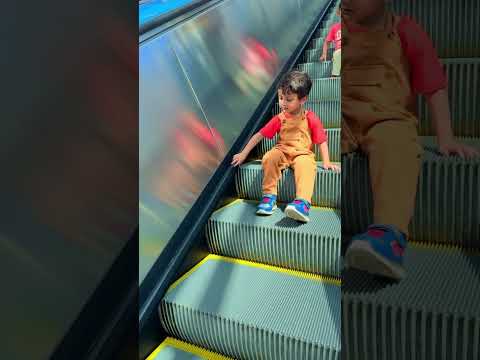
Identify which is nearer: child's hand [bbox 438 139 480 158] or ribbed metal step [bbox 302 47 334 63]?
child's hand [bbox 438 139 480 158]

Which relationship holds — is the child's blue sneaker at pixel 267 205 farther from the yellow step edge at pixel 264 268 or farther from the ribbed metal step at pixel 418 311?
the ribbed metal step at pixel 418 311

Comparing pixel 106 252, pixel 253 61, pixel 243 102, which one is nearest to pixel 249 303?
pixel 106 252

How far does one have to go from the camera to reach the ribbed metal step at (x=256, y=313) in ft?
4.33

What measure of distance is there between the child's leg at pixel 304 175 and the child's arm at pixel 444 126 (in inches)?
52.4

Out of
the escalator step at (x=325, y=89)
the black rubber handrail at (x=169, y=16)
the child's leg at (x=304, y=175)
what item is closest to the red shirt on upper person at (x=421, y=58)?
the child's leg at (x=304, y=175)

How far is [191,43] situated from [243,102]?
477 millimetres

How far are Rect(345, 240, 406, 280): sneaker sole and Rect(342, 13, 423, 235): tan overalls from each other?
5 cm

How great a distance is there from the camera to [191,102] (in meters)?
1.99

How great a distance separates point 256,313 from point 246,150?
1.04 metres

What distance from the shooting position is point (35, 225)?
139cm

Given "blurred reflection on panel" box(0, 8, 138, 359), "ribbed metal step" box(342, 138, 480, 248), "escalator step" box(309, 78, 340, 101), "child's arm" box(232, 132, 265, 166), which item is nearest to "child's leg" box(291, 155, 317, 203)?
"child's arm" box(232, 132, 265, 166)

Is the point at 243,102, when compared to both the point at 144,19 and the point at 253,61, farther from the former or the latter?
the point at 144,19

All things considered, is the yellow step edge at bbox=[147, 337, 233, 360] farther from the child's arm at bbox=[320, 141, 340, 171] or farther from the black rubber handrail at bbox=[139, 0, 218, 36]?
the black rubber handrail at bbox=[139, 0, 218, 36]

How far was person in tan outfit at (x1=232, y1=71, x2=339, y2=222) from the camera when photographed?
1.94 meters
